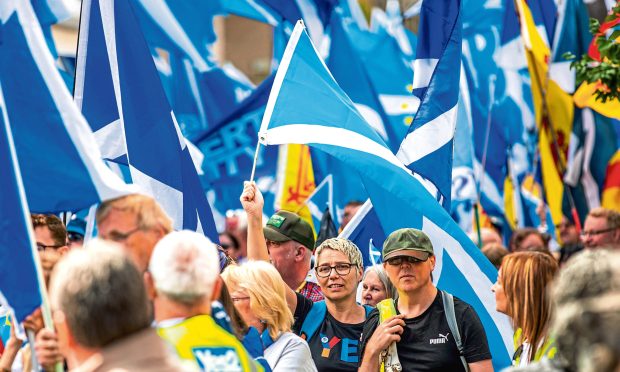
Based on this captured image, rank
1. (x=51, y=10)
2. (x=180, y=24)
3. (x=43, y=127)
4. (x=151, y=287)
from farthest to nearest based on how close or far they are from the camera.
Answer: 1. (x=180, y=24)
2. (x=51, y=10)
3. (x=43, y=127)
4. (x=151, y=287)

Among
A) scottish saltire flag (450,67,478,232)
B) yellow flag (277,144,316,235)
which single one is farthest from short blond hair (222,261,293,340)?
scottish saltire flag (450,67,478,232)

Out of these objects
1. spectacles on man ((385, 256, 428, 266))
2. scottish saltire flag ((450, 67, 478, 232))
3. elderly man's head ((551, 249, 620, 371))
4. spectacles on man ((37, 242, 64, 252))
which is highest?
elderly man's head ((551, 249, 620, 371))

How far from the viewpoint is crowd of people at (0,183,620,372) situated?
329 centimetres

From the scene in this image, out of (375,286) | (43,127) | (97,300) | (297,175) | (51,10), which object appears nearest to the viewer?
(97,300)

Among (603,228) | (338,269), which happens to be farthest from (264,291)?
(603,228)

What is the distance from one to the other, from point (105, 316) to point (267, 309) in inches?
82.5

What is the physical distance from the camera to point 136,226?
14.1 feet

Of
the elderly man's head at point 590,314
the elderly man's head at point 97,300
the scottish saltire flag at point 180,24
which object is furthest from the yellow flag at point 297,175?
the elderly man's head at point 590,314

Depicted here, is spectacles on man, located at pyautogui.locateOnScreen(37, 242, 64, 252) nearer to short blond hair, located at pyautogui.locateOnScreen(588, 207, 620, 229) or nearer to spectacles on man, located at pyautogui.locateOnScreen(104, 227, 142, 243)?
spectacles on man, located at pyautogui.locateOnScreen(104, 227, 142, 243)

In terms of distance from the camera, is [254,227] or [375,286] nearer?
[254,227]

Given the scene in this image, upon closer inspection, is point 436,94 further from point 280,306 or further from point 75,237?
point 280,306

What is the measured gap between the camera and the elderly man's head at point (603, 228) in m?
9.04

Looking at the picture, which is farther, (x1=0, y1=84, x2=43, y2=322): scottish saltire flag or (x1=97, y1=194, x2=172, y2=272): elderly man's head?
(x1=0, y1=84, x2=43, y2=322): scottish saltire flag

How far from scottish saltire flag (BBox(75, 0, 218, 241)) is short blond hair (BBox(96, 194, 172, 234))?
2.28 metres
